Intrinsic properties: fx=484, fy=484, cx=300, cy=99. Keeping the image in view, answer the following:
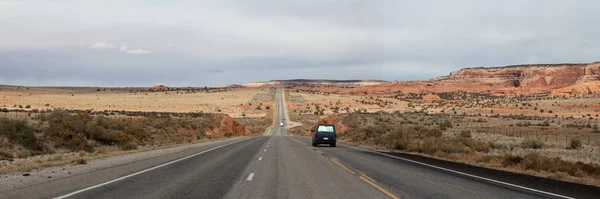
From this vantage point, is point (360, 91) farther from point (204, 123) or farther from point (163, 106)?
point (204, 123)

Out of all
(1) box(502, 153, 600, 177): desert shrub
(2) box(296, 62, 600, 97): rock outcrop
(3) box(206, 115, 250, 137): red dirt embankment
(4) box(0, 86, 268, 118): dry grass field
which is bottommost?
(3) box(206, 115, 250, 137): red dirt embankment

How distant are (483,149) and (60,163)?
888 inches

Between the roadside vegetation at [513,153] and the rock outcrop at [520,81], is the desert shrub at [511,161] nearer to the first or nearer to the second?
the roadside vegetation at [513,153]

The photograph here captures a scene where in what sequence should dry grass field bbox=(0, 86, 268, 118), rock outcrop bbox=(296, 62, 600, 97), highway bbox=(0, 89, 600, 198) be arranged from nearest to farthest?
highway bbox=(0, 89, 600, 198), dry grass field bbox=(0, 86, 268, 118), rock outcrop bbox=(296, 62, 600, 97)

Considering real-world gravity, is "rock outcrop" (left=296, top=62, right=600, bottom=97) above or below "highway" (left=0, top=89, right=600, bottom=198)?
above

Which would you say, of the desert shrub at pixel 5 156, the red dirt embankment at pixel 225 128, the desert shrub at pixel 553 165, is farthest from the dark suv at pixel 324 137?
the red dirt embankment at pixel 225 128

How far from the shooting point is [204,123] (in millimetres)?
64125

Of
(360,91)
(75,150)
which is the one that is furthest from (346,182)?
(360,91)

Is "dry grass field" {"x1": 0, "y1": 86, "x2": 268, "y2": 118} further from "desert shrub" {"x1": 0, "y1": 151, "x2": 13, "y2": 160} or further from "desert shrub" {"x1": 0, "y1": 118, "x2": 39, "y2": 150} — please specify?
"desert shrub" {"x1": 0, "y1": 151, "x2": 13, "y2": 160}

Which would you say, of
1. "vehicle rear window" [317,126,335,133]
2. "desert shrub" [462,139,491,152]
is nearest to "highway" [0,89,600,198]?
"desert shrub" [462,139,491,152]

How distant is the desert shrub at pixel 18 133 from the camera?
81.6 feet

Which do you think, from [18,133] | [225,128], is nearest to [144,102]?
[225,128]

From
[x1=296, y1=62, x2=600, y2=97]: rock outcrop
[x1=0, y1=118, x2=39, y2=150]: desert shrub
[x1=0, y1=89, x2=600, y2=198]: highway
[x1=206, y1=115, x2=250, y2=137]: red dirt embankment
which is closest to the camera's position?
[x1=0, y1=89, x2=600, y2=198]: highway

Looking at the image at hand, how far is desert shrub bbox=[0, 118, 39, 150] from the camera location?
2486cm
